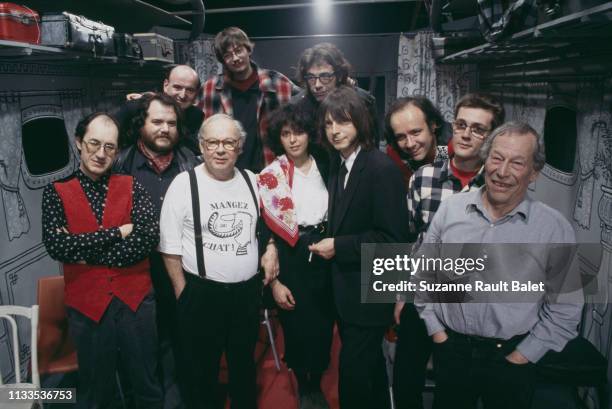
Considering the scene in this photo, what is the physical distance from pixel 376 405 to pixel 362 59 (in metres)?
5.51

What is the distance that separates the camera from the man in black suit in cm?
193

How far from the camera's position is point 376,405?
2283 mm

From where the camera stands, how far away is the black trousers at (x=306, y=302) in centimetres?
227

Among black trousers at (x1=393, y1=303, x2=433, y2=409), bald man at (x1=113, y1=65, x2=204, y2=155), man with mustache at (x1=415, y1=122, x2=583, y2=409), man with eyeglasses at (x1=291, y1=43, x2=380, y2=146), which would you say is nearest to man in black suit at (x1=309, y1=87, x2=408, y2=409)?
black trousers at (x1=393, y1=303, x2=433, y2=409)

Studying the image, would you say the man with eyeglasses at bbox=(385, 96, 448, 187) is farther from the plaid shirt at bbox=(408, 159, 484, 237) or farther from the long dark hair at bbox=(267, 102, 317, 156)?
the long dark hair at bbox=(267, 102, 317, 156)

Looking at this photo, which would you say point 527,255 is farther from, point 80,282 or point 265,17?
point 265,17

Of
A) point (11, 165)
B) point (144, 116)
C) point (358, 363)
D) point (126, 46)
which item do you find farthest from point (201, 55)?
point (358, 363)

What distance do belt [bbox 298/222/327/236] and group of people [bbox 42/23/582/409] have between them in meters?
0.01

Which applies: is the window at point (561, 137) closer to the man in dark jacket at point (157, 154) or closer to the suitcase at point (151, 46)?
the man in dark jacket at point (157, 154)

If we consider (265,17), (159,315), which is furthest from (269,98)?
(265,17)

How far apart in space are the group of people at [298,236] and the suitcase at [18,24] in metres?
0.58

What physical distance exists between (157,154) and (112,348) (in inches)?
40.8

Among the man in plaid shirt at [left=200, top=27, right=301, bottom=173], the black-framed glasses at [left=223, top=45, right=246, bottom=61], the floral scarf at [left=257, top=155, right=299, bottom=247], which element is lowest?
the floral scarf at [left=257, top=155, right=299, bottom=247]

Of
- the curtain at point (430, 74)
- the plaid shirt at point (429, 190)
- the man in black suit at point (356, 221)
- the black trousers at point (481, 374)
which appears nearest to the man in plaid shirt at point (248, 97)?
the man in black suit at point (356, 221)
